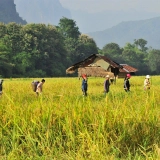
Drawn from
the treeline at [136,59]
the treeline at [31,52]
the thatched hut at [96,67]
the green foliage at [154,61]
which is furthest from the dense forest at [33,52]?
the green foliage at [154,61]

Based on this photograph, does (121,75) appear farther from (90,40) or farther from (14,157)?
(90,40)

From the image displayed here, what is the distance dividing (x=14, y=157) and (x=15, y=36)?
56.0m

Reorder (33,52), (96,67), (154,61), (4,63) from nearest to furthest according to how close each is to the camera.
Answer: (96,67) → (4,63) → (33,52) → (154,61)

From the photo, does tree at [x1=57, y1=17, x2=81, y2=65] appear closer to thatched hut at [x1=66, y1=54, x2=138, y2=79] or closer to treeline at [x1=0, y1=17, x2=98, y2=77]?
treeline at [x1=0, y1=17, x2=98, y2=77]

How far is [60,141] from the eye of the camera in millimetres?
5309

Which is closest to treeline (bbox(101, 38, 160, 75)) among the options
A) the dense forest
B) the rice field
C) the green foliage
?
the green foliage

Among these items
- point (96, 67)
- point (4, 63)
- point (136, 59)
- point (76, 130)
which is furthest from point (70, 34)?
point (76, 130)

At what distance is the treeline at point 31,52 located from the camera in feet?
176

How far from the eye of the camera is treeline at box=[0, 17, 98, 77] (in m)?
53.7

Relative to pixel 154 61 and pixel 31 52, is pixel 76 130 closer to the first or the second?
pixel 31 52

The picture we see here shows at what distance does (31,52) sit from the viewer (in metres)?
58.8

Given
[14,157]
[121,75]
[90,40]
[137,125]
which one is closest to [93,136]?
[137,125]

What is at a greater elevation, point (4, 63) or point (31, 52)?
point (31, 52)

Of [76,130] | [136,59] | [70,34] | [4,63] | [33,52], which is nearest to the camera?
[76,130]
